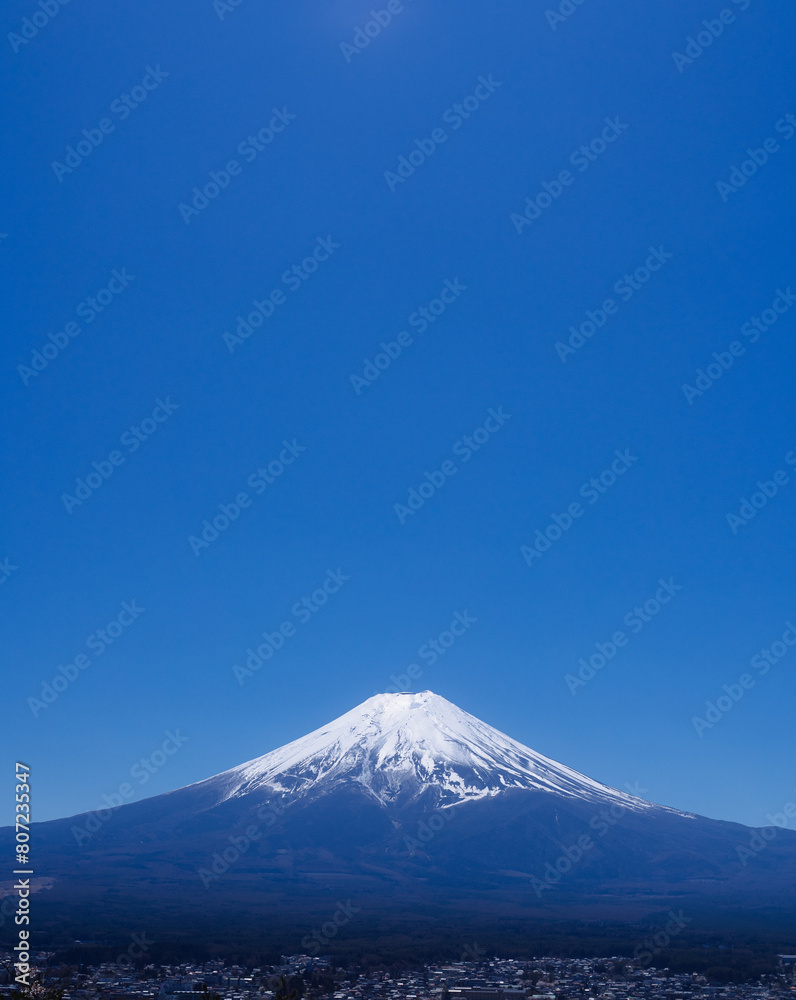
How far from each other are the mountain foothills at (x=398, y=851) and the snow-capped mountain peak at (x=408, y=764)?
1.61 ft

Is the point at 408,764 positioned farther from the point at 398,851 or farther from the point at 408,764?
the point at 398,851

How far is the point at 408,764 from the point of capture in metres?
169

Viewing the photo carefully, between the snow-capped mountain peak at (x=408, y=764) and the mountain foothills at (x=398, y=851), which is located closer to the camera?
the mountain foothills at (x=398, y=851)

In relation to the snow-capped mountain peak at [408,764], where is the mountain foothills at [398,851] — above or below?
below

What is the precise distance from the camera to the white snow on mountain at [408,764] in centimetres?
16188

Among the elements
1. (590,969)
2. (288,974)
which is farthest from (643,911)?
(288,974)

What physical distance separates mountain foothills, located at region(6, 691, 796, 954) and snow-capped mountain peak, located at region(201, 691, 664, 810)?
49cm

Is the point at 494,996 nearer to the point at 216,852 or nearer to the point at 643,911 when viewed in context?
the point at 643,911

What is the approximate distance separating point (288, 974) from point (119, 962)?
1148 centimetres

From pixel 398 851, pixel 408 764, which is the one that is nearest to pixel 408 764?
pixel 408 764

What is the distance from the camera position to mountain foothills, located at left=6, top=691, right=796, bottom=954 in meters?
88.1

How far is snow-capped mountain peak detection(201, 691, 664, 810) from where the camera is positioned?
162 metres

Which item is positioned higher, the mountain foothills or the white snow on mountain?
the white snow on mountain

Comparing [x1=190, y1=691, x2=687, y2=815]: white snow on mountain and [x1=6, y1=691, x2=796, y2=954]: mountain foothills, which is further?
[x1=190, y1=691, x2=687, y2=815]: white snow on mountain
